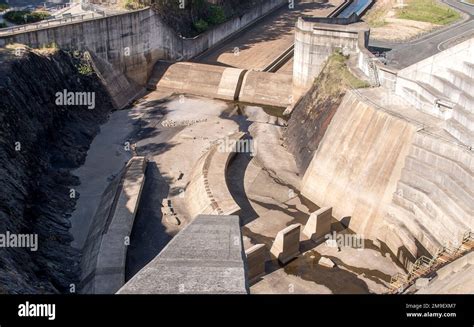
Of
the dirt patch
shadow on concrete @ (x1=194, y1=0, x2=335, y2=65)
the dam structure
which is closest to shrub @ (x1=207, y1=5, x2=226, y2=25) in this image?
shadow on concrete @ (x1=194, y1=0, x2=335, y2=65)

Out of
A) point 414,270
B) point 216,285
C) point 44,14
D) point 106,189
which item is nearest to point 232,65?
point 44,14

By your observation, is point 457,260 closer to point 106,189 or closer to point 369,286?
point 369,286

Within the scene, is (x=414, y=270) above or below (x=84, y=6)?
below

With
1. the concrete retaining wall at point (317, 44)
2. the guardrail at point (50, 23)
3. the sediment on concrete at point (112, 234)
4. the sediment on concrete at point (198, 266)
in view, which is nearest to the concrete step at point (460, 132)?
the concrete retaining wall at point (317, 44)

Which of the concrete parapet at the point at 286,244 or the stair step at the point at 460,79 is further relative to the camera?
the stair step at the point at 460,79

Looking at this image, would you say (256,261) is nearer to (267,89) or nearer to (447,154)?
(447,154)

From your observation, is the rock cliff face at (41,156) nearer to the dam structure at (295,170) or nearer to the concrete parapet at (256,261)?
the dam structure at (295,170)
